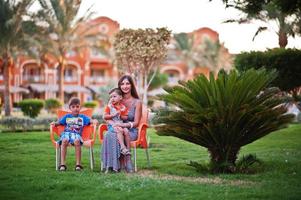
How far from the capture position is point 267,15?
31562mm

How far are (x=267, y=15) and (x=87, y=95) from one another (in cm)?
3844

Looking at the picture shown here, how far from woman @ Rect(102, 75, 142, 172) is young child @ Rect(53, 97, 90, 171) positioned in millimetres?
539

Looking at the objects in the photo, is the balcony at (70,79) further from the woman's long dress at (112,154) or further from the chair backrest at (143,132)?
the woman's long dress at (112,154)

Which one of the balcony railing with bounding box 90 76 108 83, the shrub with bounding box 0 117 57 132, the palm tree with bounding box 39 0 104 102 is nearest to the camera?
the shrub with bounding box 0 117 57 132

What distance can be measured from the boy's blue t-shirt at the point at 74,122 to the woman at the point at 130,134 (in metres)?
0.74

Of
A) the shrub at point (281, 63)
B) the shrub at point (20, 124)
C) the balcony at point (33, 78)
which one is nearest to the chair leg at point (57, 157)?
the shrub at point (281, 63)

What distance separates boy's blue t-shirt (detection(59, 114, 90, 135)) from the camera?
369 inches

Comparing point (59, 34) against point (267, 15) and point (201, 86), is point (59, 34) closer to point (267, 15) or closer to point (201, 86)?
point (267, 15)

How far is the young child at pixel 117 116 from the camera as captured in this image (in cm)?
889

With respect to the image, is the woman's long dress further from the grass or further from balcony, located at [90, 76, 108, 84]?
balcony, located at [90, 76, 108, 84]

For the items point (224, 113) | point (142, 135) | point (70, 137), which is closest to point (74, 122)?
point (70, 137)

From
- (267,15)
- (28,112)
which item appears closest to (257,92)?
(267,15)

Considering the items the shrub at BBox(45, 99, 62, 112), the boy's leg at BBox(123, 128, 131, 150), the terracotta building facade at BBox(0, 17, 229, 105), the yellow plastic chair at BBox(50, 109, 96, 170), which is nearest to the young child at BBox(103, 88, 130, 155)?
the boy's leg at BBox(123, 128, 131, 150)

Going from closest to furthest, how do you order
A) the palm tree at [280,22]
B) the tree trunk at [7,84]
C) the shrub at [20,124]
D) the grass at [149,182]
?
the grass at [149,182] < the shrub at [20,124] < the palm tree at [280,22] < the tree trunk at [7,84]
